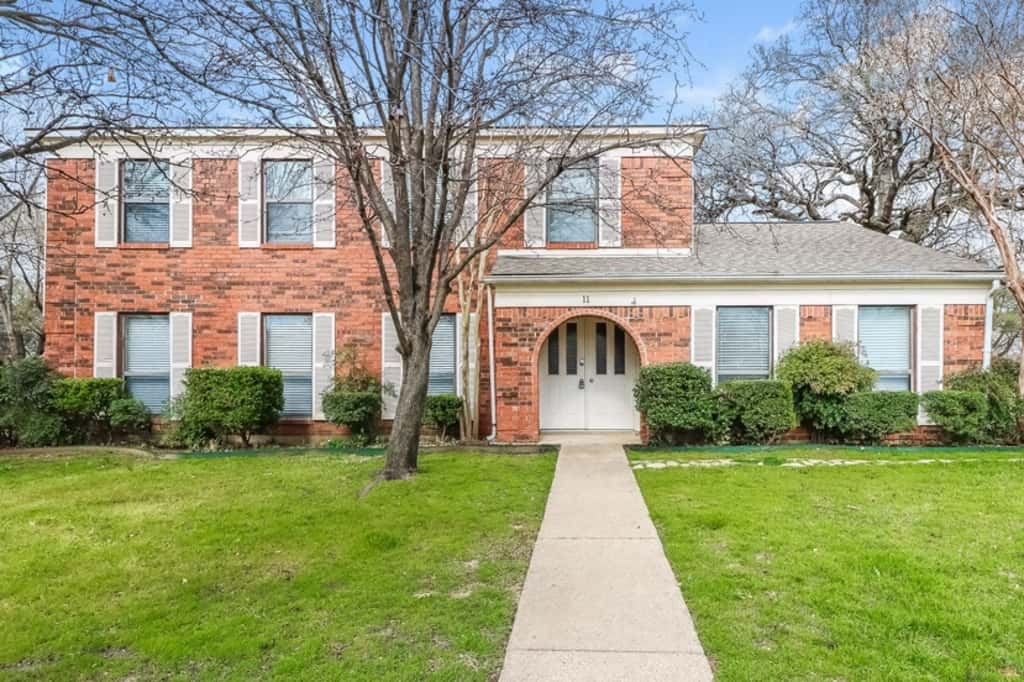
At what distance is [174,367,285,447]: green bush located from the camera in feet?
31.0

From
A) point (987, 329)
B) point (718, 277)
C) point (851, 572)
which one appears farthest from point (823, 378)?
point (851, 572)

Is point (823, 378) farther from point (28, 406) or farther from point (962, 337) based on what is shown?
point (28, 406)

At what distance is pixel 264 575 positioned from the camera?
4.04m

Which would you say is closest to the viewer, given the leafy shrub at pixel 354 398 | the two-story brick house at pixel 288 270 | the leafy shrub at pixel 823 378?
the leafy shrub at pixel 823 378

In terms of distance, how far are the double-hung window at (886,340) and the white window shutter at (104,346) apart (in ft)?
41.9

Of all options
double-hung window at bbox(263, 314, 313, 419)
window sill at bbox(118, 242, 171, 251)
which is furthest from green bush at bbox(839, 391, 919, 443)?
window sill at bbox(118, 242, 171, 251)

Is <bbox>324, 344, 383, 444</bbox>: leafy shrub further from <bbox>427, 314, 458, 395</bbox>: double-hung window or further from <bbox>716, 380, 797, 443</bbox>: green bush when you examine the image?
<bbox>716, 380, 797, 443</bbox>: green bush

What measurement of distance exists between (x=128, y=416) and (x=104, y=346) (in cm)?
148

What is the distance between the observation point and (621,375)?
10.6m

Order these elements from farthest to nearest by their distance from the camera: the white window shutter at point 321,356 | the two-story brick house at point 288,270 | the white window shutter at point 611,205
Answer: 1. the white window shutter at point 321,356
2. the two-story brick house at point 288,270
3. the white window shutter at point 611,205

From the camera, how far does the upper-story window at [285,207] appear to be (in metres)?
10.4

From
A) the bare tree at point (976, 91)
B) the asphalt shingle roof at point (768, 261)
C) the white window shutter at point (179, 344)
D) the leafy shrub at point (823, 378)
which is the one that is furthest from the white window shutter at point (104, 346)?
the bare tree at point (976, 91)

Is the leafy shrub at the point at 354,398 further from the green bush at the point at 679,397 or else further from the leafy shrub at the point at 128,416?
the green bush at the point at 679,397

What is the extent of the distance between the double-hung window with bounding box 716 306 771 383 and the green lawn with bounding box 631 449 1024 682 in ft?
10.5
